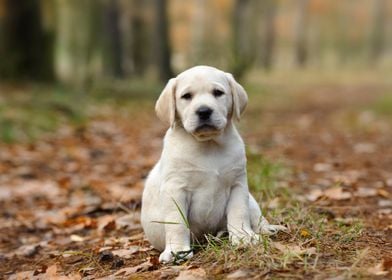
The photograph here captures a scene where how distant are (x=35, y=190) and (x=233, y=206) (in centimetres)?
362

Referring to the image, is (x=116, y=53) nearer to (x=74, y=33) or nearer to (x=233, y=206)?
(x=74, y=33)

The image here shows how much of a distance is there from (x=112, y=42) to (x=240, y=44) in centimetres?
685

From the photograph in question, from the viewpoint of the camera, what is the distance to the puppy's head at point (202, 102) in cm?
321

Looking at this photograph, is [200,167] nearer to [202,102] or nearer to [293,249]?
[202,102]

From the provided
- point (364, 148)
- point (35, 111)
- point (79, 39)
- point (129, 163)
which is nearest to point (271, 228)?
point (129, 163)

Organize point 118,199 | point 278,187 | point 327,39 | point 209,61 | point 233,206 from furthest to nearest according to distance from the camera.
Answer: point 327,39 → point 209,61 → point 118,199 → point 278,187 → point 233,206

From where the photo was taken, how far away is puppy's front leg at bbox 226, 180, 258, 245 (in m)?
3.31

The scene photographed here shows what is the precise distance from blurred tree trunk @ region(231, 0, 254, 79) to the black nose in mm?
11920

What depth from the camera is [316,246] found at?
311cm

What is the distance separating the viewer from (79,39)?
63.3 feet

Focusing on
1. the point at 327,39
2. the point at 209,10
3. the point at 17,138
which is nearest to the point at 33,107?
the point at 17,138

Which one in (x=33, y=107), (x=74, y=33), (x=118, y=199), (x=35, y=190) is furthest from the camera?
(x=74, y=33)

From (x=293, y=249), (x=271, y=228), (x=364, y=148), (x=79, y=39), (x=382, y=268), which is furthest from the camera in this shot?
(x=79, y=39)

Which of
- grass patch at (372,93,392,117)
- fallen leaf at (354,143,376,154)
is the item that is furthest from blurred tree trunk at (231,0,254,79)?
fallen leaf at (354,143,376,154)
